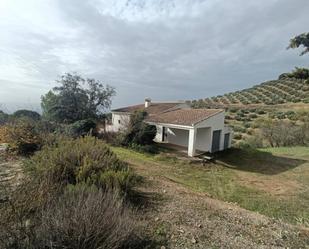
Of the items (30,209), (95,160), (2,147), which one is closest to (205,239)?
(30,209)

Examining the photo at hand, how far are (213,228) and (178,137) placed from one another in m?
18.9

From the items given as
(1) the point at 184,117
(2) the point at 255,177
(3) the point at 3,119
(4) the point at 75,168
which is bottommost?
(2) the point at 255,177

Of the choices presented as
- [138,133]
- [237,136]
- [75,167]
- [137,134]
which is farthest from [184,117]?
[75,167]

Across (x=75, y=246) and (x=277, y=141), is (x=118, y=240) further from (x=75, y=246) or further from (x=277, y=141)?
(x=277, y=141)

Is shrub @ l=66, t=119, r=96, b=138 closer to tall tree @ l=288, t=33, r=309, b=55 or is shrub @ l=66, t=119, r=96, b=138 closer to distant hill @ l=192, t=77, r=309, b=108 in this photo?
tall tree @ l=288, t=33, r=309, b=55

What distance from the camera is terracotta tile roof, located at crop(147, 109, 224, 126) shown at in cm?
2096

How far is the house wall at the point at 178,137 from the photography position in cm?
2322

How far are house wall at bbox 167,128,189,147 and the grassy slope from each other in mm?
3845

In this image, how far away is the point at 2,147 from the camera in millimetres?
11438

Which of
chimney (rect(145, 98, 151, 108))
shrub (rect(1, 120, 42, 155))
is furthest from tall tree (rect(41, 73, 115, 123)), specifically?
shrub (rect(1, 120, 42, 155))

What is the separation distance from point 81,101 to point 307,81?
2407 cm

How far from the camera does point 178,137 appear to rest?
23.7 metres

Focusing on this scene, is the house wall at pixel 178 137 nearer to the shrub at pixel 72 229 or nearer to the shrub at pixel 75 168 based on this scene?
the shrub at pixel 75 168

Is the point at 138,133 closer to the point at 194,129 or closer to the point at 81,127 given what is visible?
the point at 194,129
